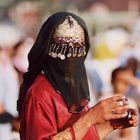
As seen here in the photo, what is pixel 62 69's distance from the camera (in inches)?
121

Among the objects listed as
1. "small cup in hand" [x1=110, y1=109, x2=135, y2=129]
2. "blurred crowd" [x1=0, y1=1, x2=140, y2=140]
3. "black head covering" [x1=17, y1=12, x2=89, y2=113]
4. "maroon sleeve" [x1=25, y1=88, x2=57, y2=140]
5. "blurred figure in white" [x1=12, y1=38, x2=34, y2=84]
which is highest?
"black head covering" [x1=17, y1=12, x2=89, y2=113]

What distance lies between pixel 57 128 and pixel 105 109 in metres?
0.22

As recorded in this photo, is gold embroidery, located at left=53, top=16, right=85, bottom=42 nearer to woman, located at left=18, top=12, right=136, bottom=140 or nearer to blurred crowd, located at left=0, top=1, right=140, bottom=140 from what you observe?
woman, located at left=18, top=12, right=136, bottom=140

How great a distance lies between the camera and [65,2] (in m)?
13.9

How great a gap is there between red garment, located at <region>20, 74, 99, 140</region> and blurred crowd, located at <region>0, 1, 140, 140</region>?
2.76 m

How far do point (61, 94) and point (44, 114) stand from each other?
0.42ft

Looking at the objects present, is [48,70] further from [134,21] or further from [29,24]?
[134,21]

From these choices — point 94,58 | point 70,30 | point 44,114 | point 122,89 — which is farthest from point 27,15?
point 44,114

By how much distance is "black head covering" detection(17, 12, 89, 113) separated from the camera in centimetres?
304

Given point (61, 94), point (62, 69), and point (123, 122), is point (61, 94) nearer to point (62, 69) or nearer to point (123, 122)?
point (62, 69)

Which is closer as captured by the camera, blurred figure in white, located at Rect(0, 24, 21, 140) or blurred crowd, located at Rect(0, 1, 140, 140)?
blurred figure in white, located at Rect(0, 24, 21, 140)

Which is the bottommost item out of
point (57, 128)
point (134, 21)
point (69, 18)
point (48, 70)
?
point (134, 21)

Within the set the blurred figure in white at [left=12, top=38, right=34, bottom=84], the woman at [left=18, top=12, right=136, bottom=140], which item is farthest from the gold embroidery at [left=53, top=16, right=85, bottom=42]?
the blurred figure in white at [left=12, top=38, right=34, bottom=84]

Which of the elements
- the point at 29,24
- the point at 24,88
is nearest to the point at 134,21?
the point at 29,24
